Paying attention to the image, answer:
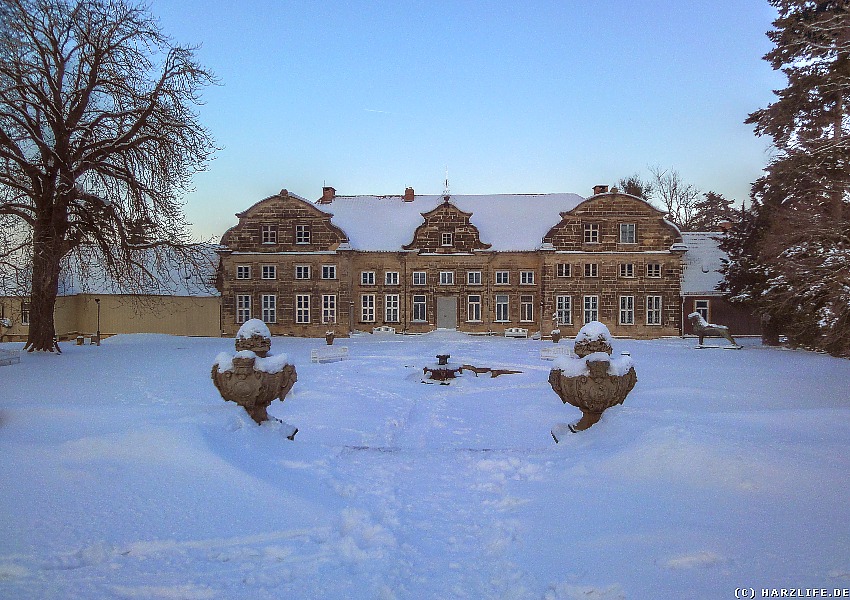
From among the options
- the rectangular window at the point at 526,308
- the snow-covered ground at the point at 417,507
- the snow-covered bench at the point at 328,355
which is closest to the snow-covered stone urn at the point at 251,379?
the snow-covered ground at the point at 417,507

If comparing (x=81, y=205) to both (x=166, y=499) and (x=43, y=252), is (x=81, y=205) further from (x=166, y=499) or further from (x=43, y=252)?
(x=166, y=499)

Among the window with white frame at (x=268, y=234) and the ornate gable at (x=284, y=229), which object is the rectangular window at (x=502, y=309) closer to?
the ornate gable at (x=284, y=229)

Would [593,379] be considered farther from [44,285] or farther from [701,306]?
[701,306]

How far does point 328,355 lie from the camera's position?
70.5 feet

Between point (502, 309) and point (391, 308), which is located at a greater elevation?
point (391, 308)

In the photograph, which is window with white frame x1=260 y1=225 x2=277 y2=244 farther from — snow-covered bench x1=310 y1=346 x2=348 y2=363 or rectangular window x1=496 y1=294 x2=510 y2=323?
rectangular window x1=496 y1=294 x2=510 y2=323

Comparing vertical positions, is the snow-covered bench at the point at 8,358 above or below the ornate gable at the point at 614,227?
below

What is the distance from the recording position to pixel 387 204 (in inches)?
1485

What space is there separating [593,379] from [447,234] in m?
25.5

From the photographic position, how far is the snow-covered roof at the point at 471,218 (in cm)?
3369

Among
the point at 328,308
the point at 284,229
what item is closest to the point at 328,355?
the point at 328,308

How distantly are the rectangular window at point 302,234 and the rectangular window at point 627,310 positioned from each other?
19.8 meters

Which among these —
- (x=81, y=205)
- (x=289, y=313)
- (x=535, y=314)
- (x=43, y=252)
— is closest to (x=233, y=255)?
(x=289, y=313)

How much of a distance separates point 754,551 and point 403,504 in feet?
11.0
